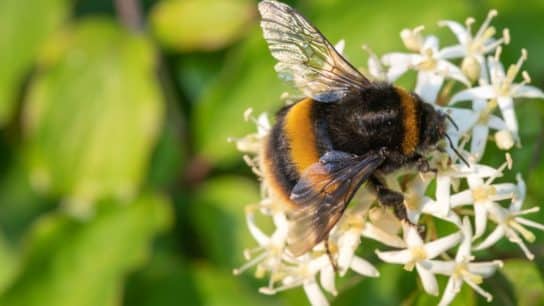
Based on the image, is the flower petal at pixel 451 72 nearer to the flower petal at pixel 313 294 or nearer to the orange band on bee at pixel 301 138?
the orange band on bee at pixel 301 138

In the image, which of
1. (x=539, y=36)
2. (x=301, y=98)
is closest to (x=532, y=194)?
(x=301, y=98)

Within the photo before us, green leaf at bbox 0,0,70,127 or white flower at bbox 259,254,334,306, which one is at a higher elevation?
green leaf at bbox 0,0,70,127

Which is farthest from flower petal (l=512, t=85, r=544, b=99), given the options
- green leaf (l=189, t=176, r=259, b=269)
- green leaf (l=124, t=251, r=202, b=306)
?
green leaf (l=124, t=251, r=202, b=306)

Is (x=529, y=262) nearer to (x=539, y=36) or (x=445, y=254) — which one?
(x=445, y=254)

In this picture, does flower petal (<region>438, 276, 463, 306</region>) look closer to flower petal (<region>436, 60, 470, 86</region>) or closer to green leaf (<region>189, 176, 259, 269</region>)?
flower petal (<region>436, 60, 470, 86</region>)

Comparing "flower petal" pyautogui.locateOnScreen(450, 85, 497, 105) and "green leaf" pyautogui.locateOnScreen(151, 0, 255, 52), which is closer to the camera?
"flower petal" pyautogui.locateOnScreen(450, 85, 497, 105)

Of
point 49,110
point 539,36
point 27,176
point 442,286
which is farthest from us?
point 27,176
